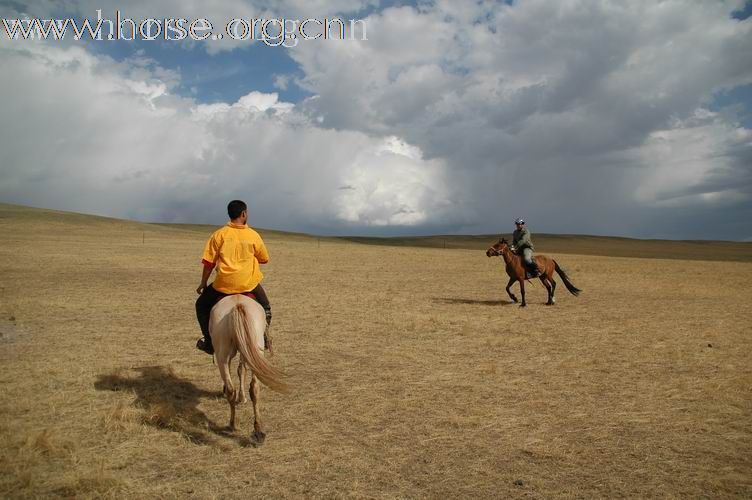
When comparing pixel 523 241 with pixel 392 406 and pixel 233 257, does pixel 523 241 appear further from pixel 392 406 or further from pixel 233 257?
pixel 233 257

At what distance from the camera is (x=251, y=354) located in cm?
561

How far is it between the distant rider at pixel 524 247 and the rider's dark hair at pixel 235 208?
1109cm

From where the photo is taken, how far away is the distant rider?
52.6ft

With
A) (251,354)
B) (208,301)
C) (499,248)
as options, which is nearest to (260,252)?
(208,301)

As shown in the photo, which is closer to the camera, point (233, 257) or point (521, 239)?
point (233, 257)

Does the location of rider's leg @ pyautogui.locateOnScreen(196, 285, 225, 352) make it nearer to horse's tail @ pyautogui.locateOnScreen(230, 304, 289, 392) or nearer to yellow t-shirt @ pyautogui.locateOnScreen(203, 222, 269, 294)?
yellow t-shirt @ pyautogui.locateOnScreen(203, 222, 269, 294)

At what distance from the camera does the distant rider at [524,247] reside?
16.0 metres

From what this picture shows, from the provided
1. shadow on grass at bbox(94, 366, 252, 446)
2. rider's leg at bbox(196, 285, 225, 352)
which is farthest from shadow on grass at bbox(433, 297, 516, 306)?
rider's leg at bbox(196, 285, 225, 352)

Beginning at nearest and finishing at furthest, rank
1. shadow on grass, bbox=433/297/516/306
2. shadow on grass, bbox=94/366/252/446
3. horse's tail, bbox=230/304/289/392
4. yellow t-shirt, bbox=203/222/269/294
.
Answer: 1. horse's tail, bbox=230/304/289/392
2. shadow on grass, bbox=94/366/252/446
3. yellow t-shirt, bbox=203/222/269/294
4. shadow on grass, bbox=433/297/516/306

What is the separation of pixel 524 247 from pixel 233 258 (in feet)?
38.8

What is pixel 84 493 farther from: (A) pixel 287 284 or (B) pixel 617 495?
(A) pixel 287 284

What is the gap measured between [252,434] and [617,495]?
376 centimetres

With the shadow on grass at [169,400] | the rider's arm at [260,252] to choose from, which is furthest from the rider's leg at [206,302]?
the shadow on grass at [169,400]

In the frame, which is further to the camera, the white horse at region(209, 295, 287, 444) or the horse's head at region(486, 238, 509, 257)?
the horse's head at region(486, 238, 509, 257)
